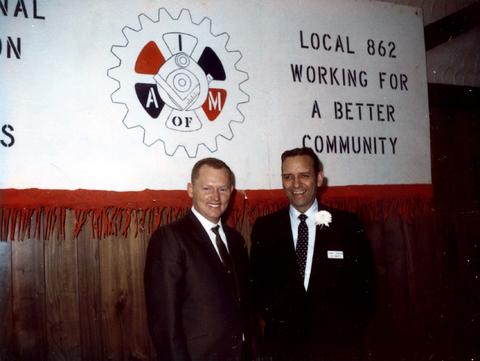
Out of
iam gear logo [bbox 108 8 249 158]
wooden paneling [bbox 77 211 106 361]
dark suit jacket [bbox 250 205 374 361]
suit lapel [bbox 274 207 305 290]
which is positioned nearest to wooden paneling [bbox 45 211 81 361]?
wooden paneling [bbox 77 211 106 361]

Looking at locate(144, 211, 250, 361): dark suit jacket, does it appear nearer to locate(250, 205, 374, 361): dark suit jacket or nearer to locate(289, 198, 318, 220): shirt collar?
locate(250, 205, 374, 361): dark suit jacket

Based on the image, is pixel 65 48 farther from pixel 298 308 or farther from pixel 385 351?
pixel 385 351

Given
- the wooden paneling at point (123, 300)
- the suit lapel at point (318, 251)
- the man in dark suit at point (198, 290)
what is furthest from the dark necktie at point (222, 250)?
the wooden paneling at point (123, 300)

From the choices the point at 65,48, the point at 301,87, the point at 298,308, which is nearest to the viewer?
the point at 298,308

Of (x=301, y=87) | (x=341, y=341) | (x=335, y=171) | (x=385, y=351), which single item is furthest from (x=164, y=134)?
(x=385, y=351)

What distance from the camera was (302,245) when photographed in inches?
74.6

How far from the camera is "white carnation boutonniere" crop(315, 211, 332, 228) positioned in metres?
1.89

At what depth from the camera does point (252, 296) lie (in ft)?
6.15

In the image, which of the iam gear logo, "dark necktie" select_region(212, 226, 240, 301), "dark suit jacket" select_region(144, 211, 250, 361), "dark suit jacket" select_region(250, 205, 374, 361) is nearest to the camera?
"dark suit jacket" select_region(144, 211, 250, 361)

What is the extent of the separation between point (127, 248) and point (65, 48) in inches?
40.6

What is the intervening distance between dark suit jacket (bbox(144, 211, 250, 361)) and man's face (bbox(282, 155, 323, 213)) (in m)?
0.52

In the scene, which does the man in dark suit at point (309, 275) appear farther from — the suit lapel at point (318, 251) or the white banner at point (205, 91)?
the white banner at point (205, 91)

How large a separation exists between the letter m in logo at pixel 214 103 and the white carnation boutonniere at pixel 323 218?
2.56ft

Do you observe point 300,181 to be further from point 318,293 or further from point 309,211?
point 318,293
